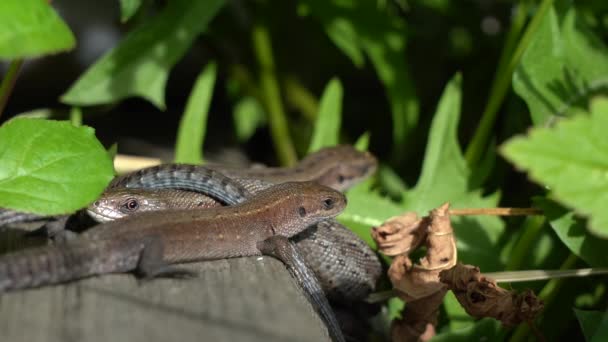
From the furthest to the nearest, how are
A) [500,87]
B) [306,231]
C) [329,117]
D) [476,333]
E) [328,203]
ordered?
[329,117]
[500,87]
[306,231]
[328,203]
[476,333]

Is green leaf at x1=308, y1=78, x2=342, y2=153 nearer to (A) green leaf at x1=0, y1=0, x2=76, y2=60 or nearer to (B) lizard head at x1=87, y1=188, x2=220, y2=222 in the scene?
(B) lizard head at x1=87, y1=188, x2=220, y2=222

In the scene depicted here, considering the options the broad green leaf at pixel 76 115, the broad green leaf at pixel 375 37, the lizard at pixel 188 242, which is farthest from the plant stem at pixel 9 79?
the broad green leaf at pixel 375 37

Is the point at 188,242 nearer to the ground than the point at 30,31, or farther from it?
nearer to the ground

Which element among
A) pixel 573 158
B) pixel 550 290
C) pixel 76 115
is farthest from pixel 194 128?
pixel 573 158

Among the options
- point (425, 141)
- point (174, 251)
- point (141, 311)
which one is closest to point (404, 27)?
point (425, 141)

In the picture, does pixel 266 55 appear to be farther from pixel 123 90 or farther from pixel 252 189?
pixel 252 189

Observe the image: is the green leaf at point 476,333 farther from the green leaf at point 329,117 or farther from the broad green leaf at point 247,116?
the broad green leaf at point 247,116

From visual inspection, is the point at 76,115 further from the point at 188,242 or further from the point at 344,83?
the point at 344,83

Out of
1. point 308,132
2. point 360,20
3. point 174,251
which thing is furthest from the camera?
point 308,132
